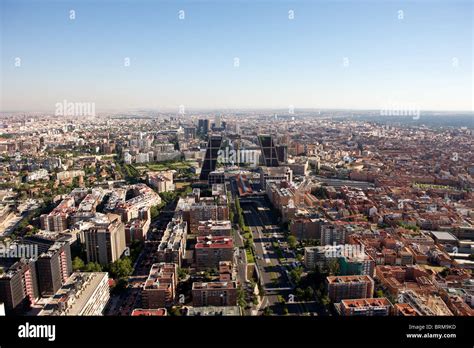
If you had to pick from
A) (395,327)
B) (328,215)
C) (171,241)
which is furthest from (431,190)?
(395,327)

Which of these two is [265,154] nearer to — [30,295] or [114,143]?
[114,143]

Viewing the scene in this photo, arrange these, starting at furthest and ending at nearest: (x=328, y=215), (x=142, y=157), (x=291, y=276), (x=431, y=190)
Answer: (x=142, y=157) → (x=431, y=190) → (x=328, y=215) → (x=291, y=276)

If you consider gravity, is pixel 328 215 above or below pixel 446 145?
below

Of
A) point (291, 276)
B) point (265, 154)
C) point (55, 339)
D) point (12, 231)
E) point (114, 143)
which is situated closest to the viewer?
point (55, 339)

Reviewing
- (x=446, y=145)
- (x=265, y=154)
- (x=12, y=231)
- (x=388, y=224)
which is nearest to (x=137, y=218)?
(x=12, y=231)

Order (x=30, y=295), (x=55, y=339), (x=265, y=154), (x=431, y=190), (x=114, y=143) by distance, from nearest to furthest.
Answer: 1. (x=55, y=339)
2. (x=30, y=295)
3. (x=431, y=190)
4. (x=265, y=154)
5. (x=114, y=143)

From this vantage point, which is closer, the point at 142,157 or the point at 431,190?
the point at 431,190

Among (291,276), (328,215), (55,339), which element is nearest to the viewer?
(55,339)

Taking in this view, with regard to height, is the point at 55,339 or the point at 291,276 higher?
the point at 55,339

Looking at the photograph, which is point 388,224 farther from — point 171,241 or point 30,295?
point 30,295
